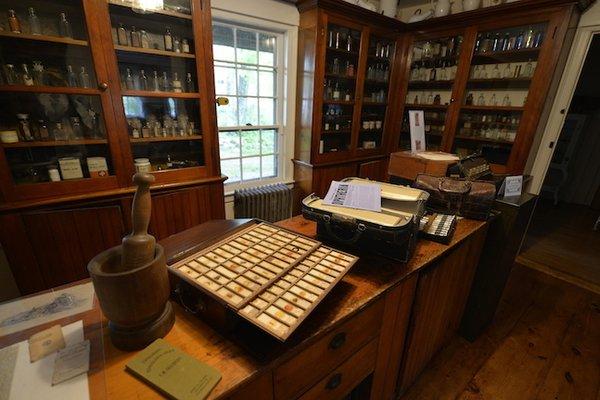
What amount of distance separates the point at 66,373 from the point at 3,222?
1.46 m

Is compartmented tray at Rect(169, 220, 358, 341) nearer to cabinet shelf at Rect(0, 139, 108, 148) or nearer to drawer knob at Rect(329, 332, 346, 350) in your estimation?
drawer knob at Rect(329, 332, 346, 350)

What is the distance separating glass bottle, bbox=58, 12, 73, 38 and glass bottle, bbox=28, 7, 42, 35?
0.30 feet

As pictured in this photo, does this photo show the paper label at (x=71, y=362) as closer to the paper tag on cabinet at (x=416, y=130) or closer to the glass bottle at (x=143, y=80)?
the glass bottle at (x=143, y=80)

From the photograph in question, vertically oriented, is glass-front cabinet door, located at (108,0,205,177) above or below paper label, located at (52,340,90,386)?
above

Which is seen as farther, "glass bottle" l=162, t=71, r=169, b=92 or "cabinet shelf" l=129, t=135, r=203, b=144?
"glass bottle" l=162, t=71, r=169, b=92

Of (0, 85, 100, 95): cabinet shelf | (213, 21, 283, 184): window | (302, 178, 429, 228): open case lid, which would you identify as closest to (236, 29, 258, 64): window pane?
(213, 21, 283, 184): window

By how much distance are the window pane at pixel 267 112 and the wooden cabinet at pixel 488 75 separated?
5.39ft

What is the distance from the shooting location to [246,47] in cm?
251

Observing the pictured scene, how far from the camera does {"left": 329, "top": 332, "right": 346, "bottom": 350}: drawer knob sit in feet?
2.64

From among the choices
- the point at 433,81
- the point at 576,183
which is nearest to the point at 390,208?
the point at 433,81

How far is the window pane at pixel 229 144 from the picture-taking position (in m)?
2.62

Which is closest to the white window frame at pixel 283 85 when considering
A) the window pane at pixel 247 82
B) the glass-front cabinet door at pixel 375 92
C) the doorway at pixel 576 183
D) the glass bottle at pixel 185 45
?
the window pane at pixel 247 82

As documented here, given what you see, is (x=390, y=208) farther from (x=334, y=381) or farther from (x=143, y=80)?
(x=143, y=80)

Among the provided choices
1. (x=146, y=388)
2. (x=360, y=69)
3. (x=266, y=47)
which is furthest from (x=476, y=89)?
(x=146, y=388)
